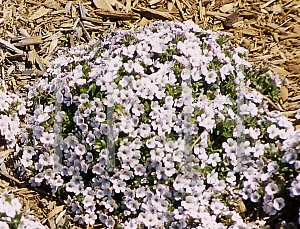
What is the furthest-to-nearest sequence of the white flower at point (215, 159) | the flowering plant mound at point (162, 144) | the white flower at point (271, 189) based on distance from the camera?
1. the white flower at point (215, 159)
2. the flowering plant mound at point (162, 144)
3. the white flower at point (271, 189)

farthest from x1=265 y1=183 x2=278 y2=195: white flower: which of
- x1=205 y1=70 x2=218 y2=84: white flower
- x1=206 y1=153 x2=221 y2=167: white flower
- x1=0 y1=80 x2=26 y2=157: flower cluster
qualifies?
x1=0 y1=80 x2=26 y2=157: flower cluster

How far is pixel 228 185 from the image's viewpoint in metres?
4.11

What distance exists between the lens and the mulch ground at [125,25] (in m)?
5.58

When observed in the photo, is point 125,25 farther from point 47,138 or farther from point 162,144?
point 162,144

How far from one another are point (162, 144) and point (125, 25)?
11.5 feet

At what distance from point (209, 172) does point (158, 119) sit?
1093 mm

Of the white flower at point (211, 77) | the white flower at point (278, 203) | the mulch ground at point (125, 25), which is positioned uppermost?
the mulch ground at point (125, 25)

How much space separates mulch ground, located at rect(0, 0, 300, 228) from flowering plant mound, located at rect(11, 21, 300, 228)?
4.52 feet

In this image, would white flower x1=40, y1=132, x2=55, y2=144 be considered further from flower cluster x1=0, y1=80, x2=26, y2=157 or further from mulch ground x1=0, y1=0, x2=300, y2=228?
mulch ground x1=0, y1=0, x2=300, y2=228

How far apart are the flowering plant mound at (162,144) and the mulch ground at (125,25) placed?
1378mm

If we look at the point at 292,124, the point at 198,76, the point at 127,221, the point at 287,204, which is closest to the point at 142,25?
the point at 198,76

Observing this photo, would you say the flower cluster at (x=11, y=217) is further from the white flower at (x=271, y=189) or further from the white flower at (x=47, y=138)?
the white flower at (x=271, y=189)

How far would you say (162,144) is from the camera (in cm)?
404

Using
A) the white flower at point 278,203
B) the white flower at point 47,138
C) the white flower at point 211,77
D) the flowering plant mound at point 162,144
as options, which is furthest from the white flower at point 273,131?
the white flower at point 47,138
